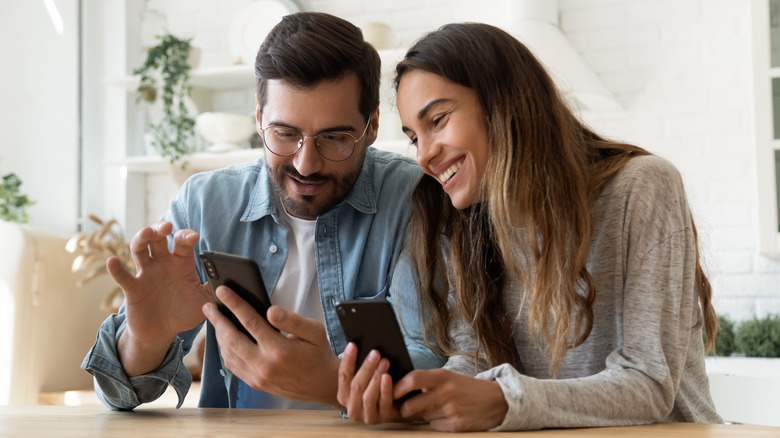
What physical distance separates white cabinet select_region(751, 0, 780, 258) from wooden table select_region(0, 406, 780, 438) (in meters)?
1.95

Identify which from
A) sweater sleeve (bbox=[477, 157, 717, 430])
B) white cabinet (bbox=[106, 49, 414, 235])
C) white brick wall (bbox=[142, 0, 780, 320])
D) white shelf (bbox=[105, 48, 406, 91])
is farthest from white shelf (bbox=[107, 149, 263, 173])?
sweater sleeve (bbox=[477, 157, 717, 430])

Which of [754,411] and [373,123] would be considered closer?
[373,123]

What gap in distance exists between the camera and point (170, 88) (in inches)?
136

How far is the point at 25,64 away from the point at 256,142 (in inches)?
50.5

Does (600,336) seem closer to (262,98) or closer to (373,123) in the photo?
(373,123)

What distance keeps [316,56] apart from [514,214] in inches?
21.7

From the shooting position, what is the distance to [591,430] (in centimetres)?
108

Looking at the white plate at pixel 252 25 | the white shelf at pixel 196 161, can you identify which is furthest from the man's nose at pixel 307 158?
the white plate at pixel 252 25

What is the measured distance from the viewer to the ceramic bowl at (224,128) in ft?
11.1

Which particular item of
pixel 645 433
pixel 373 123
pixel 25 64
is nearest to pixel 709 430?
pixel 645 433

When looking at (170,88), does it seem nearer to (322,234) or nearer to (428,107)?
(322,234)


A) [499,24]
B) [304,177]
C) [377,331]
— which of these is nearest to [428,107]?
[304,177]

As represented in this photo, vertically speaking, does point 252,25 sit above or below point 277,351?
above

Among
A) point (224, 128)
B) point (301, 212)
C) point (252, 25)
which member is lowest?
point (301, 212)
